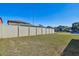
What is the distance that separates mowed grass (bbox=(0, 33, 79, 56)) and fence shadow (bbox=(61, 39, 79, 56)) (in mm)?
168

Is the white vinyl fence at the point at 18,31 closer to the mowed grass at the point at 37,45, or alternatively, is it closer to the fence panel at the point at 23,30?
the fence panel at the point at 23,30

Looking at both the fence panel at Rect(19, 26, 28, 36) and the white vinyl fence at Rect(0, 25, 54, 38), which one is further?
the fence panel at Rect(19, 26, 28, 36)

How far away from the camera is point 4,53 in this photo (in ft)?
32.7

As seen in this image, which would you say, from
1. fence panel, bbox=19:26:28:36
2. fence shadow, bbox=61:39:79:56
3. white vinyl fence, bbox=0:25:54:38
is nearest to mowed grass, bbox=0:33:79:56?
fence shadow, bbox=61:39:79:56

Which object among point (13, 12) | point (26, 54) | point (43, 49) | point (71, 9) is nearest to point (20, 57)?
point (26, 54)

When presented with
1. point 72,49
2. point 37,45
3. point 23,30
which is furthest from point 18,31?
point 72,49

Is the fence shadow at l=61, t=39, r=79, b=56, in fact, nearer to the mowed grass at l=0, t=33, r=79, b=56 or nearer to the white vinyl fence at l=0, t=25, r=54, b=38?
the mowed grass at l=0, t=33, r=79, b=56

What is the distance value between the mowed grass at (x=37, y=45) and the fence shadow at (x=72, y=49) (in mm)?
168

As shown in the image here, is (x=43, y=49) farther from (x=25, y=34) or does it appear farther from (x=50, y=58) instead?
(x=25, y=34)

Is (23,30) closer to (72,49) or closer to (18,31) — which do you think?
(18,31)

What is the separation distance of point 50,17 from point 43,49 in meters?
1.28

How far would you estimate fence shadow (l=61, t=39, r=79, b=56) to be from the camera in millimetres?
10109

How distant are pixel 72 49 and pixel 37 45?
1.39 m

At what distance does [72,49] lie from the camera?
35.7 ft
